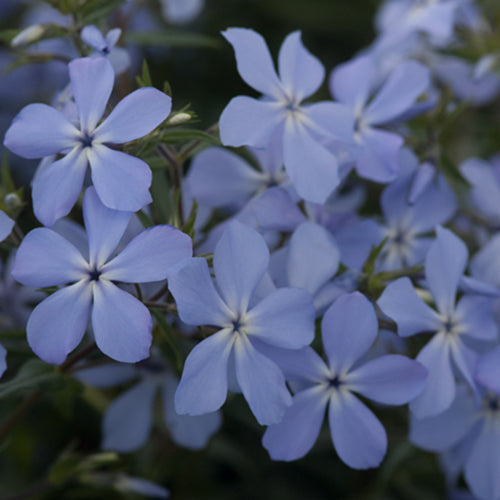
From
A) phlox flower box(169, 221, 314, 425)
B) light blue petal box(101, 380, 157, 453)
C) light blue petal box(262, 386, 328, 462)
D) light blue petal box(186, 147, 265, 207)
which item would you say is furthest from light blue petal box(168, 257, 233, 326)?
light blue petal box(101, 380, 157, 453)

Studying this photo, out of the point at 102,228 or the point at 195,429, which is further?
the point at 195,429

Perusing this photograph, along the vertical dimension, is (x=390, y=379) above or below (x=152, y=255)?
below

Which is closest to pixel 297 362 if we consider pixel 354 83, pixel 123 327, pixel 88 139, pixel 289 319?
pixel 289 319

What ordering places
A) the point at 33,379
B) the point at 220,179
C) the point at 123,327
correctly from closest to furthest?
the point at 123,327 < the point at 33,379 < the point at 220,179

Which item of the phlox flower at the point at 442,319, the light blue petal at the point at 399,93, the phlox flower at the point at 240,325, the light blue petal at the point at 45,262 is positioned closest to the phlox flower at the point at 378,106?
the light blue petal at the point at 399,93

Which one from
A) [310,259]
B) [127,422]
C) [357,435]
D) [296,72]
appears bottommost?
[127,422]

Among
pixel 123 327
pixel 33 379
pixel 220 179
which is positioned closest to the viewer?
pixel 123 327

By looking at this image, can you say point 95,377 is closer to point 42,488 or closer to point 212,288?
point 42,488

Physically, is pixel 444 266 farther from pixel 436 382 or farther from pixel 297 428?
pixel 297 428
